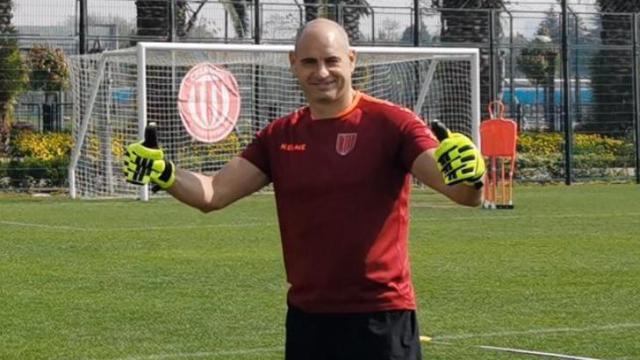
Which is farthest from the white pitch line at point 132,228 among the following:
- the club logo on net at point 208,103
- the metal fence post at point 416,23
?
the metal fence post at point 416,23

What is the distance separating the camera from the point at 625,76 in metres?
38.8

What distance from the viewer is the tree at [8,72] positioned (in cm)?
3262

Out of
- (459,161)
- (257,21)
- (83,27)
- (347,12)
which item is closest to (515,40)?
(347,12)

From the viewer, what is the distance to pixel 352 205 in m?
5.54

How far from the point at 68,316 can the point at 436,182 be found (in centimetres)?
706

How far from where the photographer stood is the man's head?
5535mm

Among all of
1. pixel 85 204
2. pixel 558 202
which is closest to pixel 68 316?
pixel 85 204

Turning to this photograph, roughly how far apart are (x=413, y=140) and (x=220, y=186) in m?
0.86

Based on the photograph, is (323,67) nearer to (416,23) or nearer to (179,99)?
(179,99)

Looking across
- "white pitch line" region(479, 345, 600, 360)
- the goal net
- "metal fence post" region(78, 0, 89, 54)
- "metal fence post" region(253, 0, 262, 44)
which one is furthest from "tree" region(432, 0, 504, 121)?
"white pitch line" region(479, 345, 600, 360)

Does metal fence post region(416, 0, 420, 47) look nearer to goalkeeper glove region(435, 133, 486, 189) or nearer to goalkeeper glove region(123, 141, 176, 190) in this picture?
goalkeeper glove region(123, 141, 176, 190)

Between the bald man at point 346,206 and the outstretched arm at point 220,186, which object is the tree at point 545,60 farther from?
the bald man at point 346,206

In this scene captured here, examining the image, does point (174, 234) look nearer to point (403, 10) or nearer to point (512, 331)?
point (512, 331)

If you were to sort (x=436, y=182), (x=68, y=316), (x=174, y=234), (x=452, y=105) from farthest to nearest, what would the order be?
(x=452, y=105), (x=174, y=234), (x=68, y=316), (x=436, y=182)
